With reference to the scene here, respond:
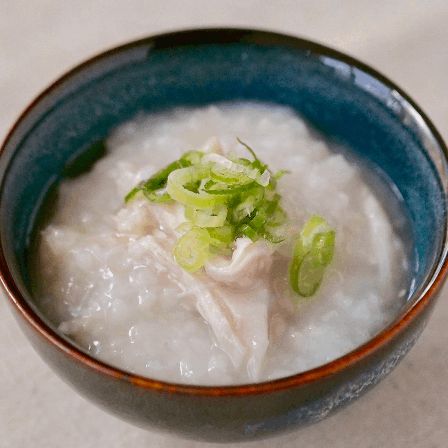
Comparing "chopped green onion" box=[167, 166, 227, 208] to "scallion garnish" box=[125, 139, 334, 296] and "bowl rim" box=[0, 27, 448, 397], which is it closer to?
"scallion garnish" box=[125, 139, 334, 296]

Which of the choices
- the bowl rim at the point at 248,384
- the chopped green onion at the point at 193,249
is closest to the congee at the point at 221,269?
the chopped green onion at the point at 193,249

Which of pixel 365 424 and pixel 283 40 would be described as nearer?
pixel 365 424

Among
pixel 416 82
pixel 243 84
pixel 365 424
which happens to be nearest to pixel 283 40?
pixel 243 84

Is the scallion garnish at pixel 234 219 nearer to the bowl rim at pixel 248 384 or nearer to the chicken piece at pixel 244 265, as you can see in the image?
the chicken piece at pixel 244 265

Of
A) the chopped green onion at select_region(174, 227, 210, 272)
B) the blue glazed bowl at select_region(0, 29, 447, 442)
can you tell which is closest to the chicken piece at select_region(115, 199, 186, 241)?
the chopped green onion at select_region(174, 227, 210, 272)

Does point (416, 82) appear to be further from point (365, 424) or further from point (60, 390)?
point (60, 390)
